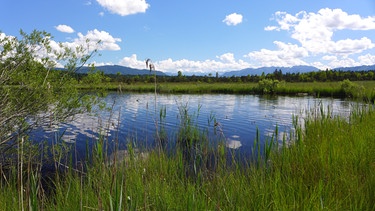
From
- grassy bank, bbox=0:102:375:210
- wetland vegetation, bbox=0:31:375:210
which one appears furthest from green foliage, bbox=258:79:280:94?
grassy bank, bbox=0:102:375:210

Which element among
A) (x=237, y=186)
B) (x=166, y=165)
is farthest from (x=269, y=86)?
(x=237, y=186)

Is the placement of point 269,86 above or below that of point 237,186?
above

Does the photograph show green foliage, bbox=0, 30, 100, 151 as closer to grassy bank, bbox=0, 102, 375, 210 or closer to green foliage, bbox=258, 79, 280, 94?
grassy bank, bbox=0, 102, 375, 210

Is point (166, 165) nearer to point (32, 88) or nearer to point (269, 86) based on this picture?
point (32, 88)

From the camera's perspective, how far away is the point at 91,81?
24.5 feet

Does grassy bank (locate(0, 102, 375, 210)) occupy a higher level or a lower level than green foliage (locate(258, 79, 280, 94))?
lower

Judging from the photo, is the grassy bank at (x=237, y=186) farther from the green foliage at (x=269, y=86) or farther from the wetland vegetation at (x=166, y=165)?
the green foliage at (x=269, y=86)

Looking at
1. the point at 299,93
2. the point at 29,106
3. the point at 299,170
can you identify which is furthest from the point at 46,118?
the point at 299,93

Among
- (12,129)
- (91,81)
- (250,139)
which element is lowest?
(250,139)

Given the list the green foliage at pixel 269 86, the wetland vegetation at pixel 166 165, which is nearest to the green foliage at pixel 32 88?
the wetland vegetation at pixel 166 165

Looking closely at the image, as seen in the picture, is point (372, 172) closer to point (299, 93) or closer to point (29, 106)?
point (29, 106)

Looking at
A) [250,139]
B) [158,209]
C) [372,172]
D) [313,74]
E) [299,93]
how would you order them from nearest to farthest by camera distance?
1. [158,209]
2. [372,172]
3. [250,139]
4. [299,93]
5. [313,74]

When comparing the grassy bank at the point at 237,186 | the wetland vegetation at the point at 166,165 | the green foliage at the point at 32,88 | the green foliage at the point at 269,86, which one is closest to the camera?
the grassy bank at the point at 237,186

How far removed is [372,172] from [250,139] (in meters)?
8.69
